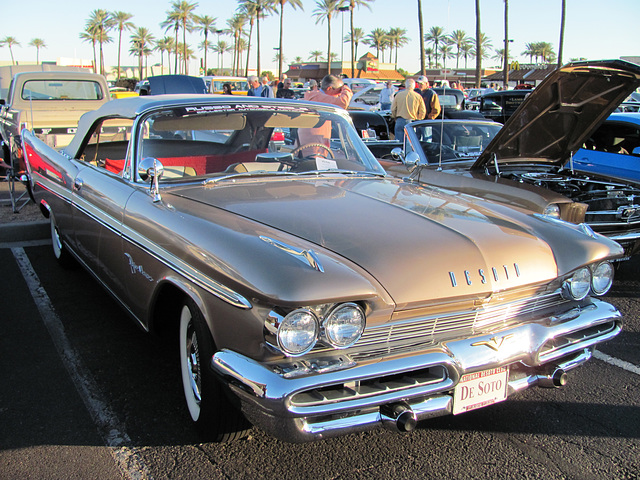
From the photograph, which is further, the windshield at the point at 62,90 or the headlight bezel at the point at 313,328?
the windshield at the point at 62,90

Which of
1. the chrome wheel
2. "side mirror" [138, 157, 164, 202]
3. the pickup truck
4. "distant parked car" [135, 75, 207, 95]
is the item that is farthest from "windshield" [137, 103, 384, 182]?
"distant parked car" [135, 75, 207, 95]

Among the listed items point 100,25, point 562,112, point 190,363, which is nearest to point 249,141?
point 190,363

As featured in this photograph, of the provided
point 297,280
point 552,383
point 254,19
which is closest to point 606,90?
point 552,383

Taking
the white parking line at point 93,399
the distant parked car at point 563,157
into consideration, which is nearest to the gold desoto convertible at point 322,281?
the white parking line at point 93,399

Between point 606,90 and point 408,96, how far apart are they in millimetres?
3971

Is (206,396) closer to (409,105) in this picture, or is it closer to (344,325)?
(344,325)

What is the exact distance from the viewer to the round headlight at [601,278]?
286 centimetres

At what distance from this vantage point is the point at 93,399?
304 centimetres

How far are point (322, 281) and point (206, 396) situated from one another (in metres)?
0.77

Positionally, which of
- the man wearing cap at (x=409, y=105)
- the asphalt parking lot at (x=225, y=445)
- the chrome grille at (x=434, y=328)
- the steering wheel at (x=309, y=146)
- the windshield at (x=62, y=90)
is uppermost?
the windshield at (x=62, y=90)

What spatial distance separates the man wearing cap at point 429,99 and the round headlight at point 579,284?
705cm

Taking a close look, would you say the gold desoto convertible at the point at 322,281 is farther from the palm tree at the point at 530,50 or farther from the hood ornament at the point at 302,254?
the palm tree at the point at 530,50

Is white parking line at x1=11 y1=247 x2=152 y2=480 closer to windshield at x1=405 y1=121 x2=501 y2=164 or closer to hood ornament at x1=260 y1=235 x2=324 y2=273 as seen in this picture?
hood ornament at x1=260 y1=235 x2=324 y2=273

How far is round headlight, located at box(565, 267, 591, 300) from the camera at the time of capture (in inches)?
108
